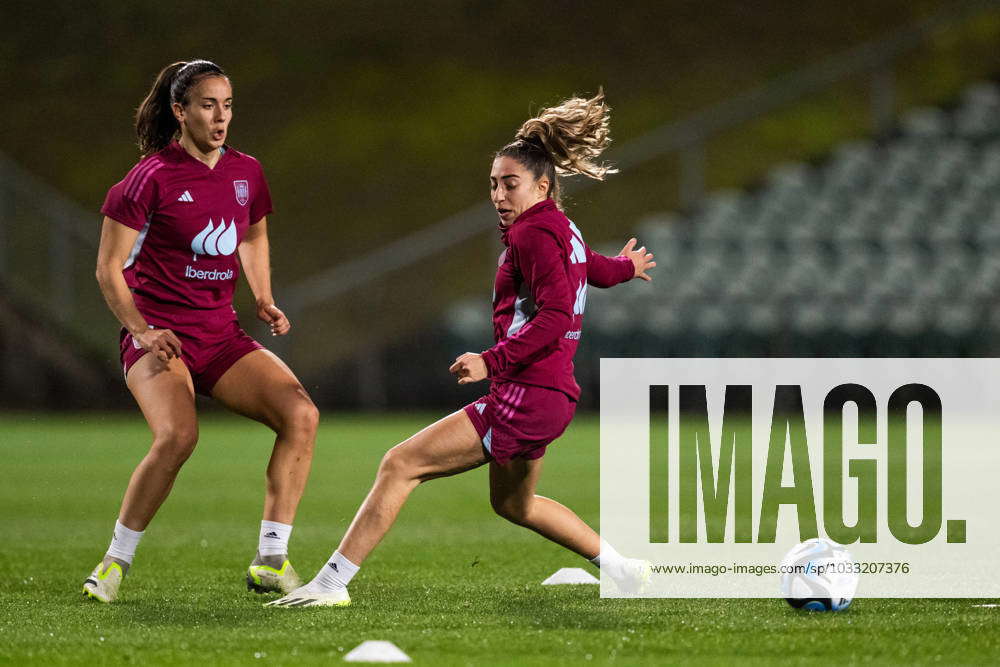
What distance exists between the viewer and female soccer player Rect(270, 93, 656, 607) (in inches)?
205

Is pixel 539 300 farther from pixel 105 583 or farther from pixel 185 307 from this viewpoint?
pixel 105 583

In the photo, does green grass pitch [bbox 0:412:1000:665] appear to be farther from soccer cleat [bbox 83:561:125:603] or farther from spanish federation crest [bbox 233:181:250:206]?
spanish federation crest [bbox 233:181:250:206]

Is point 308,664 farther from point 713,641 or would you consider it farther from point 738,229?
point 738,229

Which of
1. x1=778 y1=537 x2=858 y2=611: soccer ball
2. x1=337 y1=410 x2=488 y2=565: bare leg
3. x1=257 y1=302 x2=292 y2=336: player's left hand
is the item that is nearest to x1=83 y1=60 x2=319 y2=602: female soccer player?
x1=257 y1=302 x2=292 y2=336: player's left hand

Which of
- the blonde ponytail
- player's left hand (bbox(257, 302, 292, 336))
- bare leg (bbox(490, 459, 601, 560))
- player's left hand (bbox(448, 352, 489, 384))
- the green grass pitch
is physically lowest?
the green grass pitch

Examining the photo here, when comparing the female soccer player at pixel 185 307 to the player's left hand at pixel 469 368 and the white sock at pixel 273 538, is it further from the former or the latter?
the player's left hand at pixel 469 368

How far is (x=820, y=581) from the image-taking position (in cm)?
526

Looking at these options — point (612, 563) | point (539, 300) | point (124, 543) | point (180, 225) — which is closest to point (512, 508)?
point (612, 563)

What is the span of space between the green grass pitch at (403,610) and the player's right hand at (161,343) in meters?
0.94

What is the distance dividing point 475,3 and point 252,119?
181 inches

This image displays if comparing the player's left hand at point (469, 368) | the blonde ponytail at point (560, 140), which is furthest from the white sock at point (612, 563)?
the blonde ponytail at point (560, 140)

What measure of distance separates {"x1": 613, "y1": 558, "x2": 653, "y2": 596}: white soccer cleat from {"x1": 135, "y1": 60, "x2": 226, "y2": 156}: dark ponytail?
2493 mm

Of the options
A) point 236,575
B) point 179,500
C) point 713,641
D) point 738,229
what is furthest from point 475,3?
point 713,641

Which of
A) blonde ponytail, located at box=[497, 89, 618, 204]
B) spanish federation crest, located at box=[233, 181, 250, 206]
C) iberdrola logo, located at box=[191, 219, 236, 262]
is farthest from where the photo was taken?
spanish federation crest, located at box=[233, 181, 250, 206]
